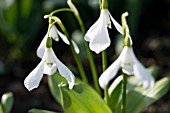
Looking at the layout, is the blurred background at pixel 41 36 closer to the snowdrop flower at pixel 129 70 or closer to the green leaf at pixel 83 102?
the green leaf at pixel 83 102

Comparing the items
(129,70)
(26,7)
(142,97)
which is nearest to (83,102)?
(142,97)

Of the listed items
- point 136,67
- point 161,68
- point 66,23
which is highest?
point 136,67

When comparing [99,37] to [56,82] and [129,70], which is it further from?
[56,82]

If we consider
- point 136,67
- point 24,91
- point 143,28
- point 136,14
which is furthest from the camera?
point 143,28

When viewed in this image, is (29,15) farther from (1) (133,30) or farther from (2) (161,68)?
(2) (161,68)

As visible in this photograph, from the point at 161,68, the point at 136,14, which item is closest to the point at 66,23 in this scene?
the point at 136,14

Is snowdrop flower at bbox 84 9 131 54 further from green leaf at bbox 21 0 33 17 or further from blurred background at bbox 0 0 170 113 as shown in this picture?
green leaf at bbox 21 0 33 17
